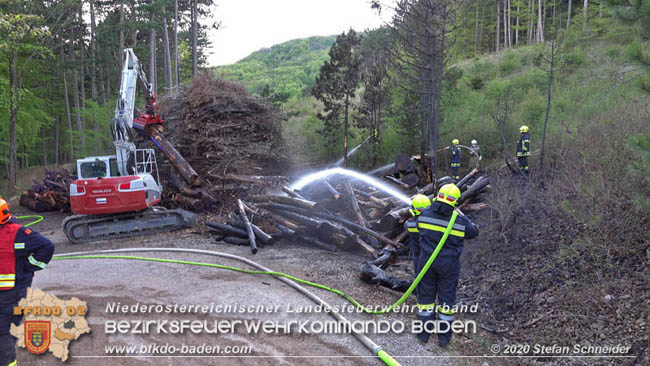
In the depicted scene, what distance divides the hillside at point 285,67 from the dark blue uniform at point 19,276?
53.2 m

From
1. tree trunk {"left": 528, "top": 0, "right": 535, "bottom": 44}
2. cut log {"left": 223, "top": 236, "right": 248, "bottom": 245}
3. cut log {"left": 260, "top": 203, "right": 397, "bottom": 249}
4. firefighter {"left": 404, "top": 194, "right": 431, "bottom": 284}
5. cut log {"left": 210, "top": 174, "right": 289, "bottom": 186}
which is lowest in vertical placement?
cut log {"left": 223, "top": 236, "right": 248, "bottom": 245}

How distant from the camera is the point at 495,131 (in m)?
19.9

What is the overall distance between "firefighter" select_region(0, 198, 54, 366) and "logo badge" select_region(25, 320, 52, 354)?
26.0 inches

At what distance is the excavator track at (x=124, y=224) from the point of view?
39.0 feet

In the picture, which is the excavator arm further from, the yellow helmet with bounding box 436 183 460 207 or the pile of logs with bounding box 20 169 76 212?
the yellow helmet with bounding box 436 183 460 207

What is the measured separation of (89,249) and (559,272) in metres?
11.1

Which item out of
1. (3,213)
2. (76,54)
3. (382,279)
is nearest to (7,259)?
(3,213)

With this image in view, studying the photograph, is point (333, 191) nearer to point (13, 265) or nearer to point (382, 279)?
point (382, 279)

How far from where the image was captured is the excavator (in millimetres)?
11344

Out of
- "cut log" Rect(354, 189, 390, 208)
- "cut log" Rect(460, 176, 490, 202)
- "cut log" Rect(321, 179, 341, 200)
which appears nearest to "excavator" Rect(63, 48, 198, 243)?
"cut log" Rect(321, 179, 341, 200)

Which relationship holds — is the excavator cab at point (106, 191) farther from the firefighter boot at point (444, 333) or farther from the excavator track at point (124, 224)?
the firefighter boot at point (444, 333)

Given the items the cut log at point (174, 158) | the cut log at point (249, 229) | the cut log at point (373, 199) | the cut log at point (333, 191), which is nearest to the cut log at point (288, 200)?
the cut log at point (249, 229)

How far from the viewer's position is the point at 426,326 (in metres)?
5.70

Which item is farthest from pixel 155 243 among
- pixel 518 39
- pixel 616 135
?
pixel 518 39
